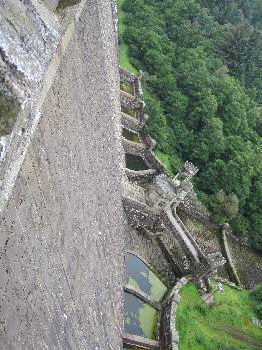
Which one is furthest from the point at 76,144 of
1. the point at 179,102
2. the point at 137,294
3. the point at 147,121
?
the point at 179,102

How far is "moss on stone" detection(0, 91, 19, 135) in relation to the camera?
25.6ft

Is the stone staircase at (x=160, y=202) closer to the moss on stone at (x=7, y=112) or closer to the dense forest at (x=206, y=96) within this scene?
the dense forest at (x=206, y=96)

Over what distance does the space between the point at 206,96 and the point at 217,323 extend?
15.6 m

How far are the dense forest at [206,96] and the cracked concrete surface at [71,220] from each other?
10.0 meters

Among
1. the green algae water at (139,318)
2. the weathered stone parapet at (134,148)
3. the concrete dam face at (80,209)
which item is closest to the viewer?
the concrete dam face at (80,209)

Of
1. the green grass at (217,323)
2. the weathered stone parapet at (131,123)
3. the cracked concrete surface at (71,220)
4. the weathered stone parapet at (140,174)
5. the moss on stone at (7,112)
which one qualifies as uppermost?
the moss on stone at (7,112)

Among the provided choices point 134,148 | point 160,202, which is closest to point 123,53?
point 134,148

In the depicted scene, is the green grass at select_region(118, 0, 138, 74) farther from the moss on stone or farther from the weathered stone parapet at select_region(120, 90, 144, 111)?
the moss on stone

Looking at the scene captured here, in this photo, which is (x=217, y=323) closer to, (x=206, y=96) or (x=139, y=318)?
(x=139, y=318)

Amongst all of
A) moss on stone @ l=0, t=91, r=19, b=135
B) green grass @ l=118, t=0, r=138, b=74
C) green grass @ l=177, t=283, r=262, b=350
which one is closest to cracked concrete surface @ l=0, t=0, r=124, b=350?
moss on stone @ l=0, t=91, r=19, b=135

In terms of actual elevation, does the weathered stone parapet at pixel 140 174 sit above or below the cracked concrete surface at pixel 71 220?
below

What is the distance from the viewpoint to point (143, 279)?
20656 millimetres

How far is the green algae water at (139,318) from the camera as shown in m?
18.5

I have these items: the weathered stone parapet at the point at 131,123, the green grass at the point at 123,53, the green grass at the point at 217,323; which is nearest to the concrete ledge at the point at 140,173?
the weathered stone parapet at the point at 131,123
